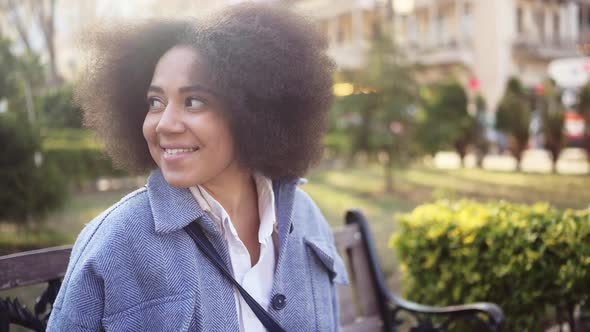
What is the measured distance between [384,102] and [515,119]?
20.1ft

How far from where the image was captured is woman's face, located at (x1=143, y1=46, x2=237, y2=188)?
176 cm

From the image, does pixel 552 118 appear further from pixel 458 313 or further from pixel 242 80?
pixel 242 80

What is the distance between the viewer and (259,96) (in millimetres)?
1863

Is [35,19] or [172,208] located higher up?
[35,19]

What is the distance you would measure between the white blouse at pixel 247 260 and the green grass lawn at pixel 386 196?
13.6ft

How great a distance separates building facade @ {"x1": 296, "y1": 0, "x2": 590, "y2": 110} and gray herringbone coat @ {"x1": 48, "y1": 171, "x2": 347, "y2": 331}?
27.2m

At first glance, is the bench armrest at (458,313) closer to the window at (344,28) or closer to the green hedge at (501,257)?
the green hedge at (501,257)

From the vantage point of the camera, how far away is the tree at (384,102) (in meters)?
11.1

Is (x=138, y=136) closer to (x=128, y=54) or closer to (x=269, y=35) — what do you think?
(x=128, y=54)

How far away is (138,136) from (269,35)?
0.58 meters

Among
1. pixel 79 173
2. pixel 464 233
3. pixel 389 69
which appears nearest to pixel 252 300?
pixel 464 233

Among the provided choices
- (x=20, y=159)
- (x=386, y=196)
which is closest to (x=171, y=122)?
(x=20, y=159)

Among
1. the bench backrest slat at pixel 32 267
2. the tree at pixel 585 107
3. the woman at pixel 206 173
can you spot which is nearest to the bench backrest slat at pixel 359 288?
the woman at pixel 206 173

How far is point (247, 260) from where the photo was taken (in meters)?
1.94
